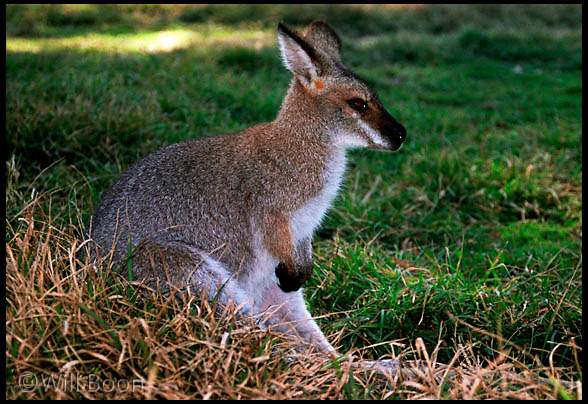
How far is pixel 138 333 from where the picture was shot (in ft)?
7.16

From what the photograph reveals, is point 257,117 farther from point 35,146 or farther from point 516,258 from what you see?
point 516,258

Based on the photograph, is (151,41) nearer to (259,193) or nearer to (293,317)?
(259,193)

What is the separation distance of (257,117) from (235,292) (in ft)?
11.5

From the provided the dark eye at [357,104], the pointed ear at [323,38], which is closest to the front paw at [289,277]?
the dark eye at [357,104]

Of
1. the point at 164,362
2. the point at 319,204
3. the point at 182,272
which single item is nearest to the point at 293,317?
the point at 319,204

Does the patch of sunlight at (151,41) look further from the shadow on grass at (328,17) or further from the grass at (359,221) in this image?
the shadow on grass at (328,17)

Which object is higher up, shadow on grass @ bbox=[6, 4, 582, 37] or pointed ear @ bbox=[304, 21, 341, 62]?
pointed ear @ bbox=[304, 21, 341, 62]

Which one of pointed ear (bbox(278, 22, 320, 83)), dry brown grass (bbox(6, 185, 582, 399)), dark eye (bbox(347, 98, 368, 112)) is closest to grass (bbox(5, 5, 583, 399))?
dry brown grass (bbox(6, 185, 582, 399))

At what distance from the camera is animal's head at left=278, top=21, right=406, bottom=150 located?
10.3 feet

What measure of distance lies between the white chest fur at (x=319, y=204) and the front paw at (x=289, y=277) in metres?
0.17

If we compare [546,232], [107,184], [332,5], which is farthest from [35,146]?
[332,5]

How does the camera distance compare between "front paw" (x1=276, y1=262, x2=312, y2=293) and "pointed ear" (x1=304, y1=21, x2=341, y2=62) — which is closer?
"front paw" (x1=276, y1=262, x2=312, y2=293)

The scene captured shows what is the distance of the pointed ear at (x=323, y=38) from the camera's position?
3.52 meters

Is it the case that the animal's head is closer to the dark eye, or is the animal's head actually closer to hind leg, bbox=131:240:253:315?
the dark eye
